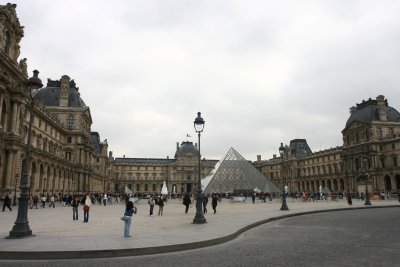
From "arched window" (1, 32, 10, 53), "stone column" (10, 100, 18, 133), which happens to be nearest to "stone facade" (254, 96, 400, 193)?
"stone column" (10, 100, 18, 133)

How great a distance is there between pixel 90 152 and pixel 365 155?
5884 centimetres

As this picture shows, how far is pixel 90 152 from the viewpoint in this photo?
235 ft

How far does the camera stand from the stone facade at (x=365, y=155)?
2773 inches

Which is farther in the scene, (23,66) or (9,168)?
(23,66)

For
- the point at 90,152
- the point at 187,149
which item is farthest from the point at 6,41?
the point at 187,149

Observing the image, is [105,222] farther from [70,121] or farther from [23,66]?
[70,121]

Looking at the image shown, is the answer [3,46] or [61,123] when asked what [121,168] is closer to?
[61,123]

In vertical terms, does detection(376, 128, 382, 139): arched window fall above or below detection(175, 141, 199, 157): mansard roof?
below

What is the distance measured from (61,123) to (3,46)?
28.0 metres

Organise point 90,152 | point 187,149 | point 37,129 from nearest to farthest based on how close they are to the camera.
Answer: point 37,129
point 90,152
point 187,149

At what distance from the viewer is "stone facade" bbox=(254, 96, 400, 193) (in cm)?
7044

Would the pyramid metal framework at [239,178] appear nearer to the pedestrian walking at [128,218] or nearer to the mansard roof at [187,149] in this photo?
the pedestrian walking at [128,218]

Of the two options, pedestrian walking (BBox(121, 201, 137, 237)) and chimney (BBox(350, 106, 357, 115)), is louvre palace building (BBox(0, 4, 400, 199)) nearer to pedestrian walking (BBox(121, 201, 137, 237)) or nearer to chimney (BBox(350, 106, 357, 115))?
chimney (BBox(350, 106, 357, 115))

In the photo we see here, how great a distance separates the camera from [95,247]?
8898 mm
